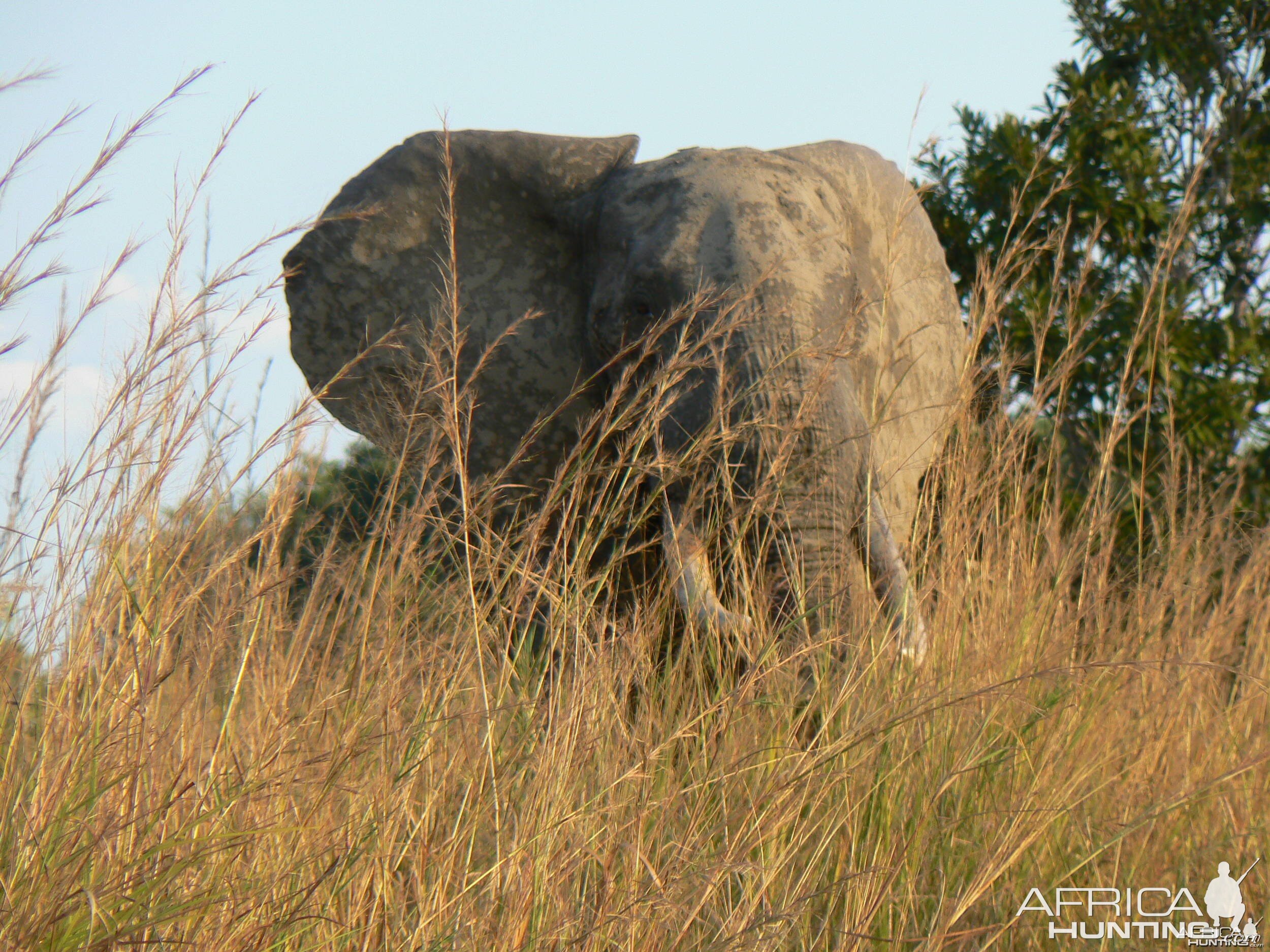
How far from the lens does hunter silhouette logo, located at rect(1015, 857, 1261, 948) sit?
191 centimetres

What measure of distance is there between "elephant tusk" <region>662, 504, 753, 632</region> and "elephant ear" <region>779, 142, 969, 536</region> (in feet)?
2.73

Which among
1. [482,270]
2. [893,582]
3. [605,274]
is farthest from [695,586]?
[482,270]

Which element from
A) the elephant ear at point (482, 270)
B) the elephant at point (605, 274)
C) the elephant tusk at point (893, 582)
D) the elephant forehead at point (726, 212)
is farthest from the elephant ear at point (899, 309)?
the elephant ear at point (482, 270)

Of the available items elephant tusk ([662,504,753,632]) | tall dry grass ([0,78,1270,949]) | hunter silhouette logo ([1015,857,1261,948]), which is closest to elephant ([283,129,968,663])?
elephant tusk ([662,504,753,632])

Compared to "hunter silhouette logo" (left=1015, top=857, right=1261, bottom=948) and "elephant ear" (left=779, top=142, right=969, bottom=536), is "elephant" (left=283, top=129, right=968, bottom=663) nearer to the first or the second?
"elephant ear" (left=779, top=142, right=969, bottom=536)

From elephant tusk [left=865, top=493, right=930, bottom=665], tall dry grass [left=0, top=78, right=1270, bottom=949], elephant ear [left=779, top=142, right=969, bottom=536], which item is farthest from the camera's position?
elephant ear [left=779, top=142, right=969, bottom=536]

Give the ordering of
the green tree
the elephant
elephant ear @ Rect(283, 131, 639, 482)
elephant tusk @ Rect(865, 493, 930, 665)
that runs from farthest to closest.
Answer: the green tree, elephant ear @ Rect(283, 131, 639, 482), the elephant, elephant tusk @ Rect(865, 493, 930, 665)

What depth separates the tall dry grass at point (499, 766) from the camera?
1.38 metres

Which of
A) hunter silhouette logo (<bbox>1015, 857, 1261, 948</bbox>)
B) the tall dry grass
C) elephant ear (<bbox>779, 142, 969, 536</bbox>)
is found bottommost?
hunter silhouette logo (<bbox>1015, 857, 1261, 948</bbox>)

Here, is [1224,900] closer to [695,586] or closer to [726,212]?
[695,586]

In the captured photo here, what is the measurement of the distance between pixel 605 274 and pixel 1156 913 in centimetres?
238

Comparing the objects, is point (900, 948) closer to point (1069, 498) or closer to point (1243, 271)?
point (1069, 498)

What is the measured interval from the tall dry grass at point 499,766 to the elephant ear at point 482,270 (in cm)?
143

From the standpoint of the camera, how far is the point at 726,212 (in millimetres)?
3410
